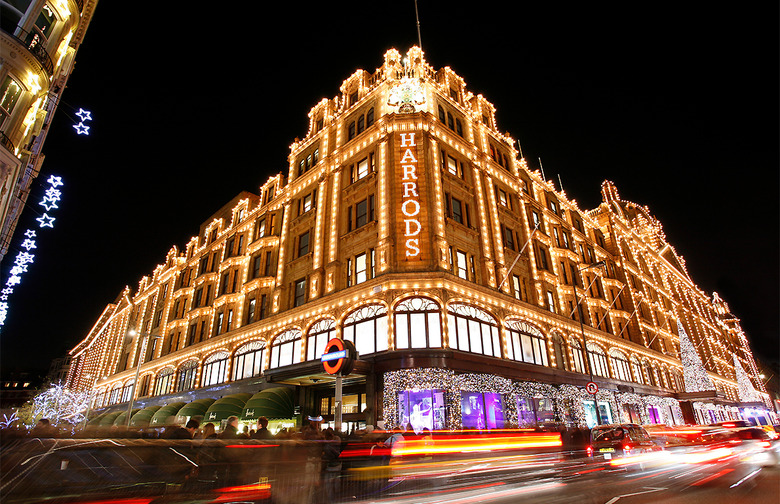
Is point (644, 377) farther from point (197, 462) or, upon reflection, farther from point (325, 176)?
point (197, 462)

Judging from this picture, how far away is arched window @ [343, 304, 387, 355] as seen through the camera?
23016 millimetres

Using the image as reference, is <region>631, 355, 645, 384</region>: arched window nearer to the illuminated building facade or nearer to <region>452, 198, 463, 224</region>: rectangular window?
<region>452, 198, 463, 224</region>: rectangular window

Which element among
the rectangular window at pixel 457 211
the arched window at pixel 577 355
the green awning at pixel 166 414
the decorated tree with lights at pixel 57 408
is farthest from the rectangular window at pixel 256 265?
the decorated tree with lights at pixel 57 408

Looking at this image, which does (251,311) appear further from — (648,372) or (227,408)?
(648,372)

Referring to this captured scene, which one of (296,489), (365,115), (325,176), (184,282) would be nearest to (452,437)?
(296,489)

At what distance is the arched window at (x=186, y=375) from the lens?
3694 cm

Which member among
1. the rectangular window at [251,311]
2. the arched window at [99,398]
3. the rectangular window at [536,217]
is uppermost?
the rectangular window at [536,217]

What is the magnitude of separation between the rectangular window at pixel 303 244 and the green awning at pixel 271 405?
35.6 feet

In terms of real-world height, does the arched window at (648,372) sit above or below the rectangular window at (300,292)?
below

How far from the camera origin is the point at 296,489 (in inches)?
259

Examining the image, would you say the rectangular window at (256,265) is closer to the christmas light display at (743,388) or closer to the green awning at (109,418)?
the green awning at (109,418)

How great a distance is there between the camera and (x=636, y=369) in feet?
132

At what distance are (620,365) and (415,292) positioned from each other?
27.0 metres

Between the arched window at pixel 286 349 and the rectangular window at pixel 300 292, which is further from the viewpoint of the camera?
the rectangular window at pixel 300 292
